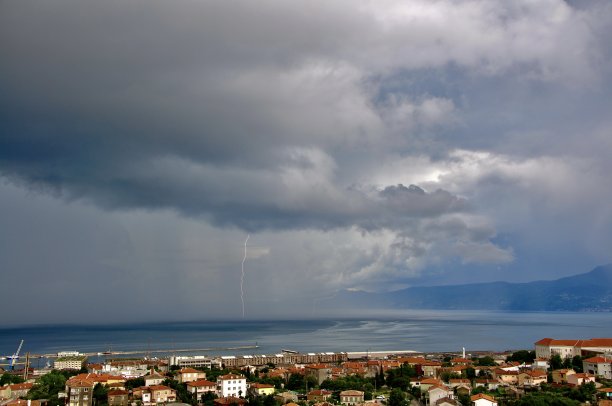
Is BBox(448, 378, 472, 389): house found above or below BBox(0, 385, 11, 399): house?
below

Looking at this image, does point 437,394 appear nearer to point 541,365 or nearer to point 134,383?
point 541,365

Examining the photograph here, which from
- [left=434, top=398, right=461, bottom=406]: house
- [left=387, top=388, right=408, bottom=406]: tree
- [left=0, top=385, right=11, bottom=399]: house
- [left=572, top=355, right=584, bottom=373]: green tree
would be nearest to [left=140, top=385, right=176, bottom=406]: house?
[left=0, top=385, right=11, bottom=399]: house

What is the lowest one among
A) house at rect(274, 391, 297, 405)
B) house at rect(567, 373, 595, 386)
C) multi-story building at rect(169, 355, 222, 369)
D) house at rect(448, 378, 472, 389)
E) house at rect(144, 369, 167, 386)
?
multi-story building at rect(169, 355, 222, 369)

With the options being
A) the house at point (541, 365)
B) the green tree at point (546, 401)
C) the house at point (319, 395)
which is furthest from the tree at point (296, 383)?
the house at point (541, 365)

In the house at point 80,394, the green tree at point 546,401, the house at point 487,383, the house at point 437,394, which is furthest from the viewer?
the house at point 487,383

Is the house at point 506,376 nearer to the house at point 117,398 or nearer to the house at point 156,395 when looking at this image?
the house at point 156,395

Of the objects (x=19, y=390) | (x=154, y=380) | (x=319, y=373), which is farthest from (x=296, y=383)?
(x=19, y=390)

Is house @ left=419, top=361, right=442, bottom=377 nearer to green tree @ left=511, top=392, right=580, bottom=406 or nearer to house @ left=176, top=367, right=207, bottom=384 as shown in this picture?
green tree @ left=511, top=392, right=580, bottom=406
